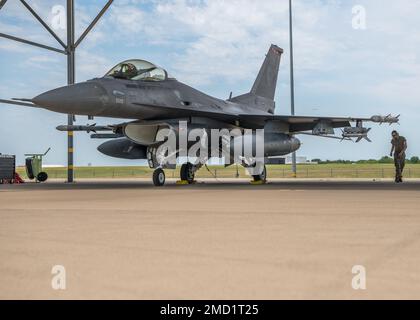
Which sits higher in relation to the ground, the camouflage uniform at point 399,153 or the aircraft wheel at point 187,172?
the camouflage uniform at point 399,153

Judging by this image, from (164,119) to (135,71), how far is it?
1629 mm

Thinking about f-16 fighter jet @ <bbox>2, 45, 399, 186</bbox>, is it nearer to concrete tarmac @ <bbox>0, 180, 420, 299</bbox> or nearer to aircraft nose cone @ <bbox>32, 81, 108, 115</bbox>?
aircraft nose cone @ <bbox>32, 81, 108, 115</bbox>

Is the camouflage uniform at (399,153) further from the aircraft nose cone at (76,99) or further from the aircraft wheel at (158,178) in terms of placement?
the aircraft nose cone at (76,99)

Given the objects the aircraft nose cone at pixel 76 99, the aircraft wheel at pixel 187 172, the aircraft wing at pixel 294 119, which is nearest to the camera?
the aircraft nose cone at pixel 76 99

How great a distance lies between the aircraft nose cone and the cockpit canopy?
3.37 feet

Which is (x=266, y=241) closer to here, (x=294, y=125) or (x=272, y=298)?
(x=272, y=298)

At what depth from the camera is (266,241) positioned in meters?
4.02

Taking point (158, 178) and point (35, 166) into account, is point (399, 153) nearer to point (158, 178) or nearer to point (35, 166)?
point (158, 178)

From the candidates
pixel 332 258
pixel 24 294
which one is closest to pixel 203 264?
pixel 332 258

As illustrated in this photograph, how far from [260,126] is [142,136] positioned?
4.28 meters

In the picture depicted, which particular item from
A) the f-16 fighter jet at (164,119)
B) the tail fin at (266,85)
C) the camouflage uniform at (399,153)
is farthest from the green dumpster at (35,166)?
the camouflage uniform at (399,153)

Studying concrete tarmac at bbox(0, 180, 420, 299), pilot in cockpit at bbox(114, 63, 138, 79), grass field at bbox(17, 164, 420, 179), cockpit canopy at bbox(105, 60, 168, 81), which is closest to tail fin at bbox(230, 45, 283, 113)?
cockpit canopy at bbox(105, 60, 168, 81)

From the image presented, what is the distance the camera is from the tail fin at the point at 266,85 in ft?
67.3

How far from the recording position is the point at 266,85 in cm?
2116
